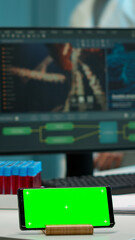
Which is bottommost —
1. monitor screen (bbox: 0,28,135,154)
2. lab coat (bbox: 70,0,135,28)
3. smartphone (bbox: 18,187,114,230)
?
smartphone (bbox: 18,187,114,230)

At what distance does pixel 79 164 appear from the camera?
151cm

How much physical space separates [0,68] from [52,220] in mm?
662

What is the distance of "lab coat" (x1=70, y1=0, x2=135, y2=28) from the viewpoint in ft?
7.93

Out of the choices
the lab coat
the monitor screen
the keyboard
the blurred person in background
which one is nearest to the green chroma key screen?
the keyboard

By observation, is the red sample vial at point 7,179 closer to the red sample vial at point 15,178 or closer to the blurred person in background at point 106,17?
the red sample vial at point 15,178

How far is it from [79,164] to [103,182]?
241 mm

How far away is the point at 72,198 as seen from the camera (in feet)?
3.01

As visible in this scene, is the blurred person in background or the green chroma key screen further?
the blurred person in background

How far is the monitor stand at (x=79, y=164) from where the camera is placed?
1.51 metres

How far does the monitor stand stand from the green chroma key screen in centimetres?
58

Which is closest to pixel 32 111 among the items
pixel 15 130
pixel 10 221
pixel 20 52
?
pixel 15 130

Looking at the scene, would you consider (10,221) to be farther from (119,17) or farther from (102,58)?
(119,17)

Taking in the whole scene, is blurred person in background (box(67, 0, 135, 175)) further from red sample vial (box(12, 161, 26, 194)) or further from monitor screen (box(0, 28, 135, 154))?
red sample vial (box(12, 161, 26, 194))

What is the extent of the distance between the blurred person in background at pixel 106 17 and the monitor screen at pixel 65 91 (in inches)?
36.2
